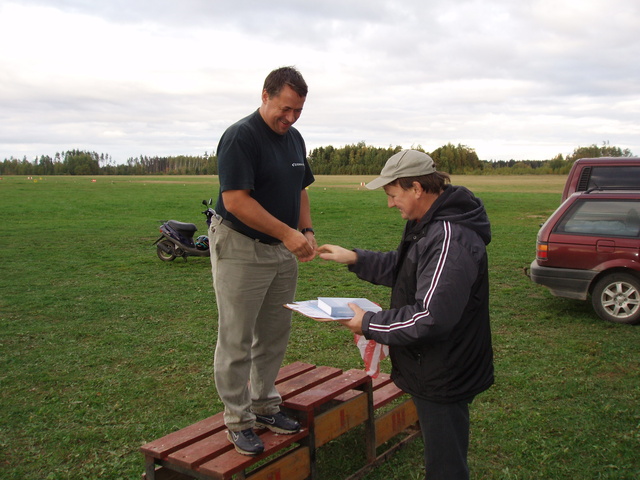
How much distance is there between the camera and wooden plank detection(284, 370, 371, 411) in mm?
3504

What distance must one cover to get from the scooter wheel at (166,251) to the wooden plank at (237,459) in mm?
9453

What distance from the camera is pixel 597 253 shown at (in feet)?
24.3

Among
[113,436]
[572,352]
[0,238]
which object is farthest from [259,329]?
[0,238]

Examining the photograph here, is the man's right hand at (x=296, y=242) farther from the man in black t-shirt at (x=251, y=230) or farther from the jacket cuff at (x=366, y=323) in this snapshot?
the jacket cuff at (x=366, y=323)

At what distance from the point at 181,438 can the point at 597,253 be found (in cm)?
596

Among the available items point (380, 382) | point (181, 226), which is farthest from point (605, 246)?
point (181, 226)

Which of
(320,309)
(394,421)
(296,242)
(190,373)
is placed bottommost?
(190,373)

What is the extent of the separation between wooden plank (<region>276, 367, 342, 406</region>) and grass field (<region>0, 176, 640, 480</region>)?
537 millimetres

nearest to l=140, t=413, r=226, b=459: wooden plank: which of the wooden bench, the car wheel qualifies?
the wooden bench

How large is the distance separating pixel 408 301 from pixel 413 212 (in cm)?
39

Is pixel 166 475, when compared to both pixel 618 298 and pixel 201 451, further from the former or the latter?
pixel 618 298

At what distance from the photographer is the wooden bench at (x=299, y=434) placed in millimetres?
3057

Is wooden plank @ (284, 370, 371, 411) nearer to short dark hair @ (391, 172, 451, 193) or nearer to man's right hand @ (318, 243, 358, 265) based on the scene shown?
man's right hand @ (318, 243, 358, 265)

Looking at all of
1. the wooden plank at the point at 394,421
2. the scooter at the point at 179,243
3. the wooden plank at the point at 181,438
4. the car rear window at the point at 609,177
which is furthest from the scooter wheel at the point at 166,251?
the wooden plank at the point at 181,438
